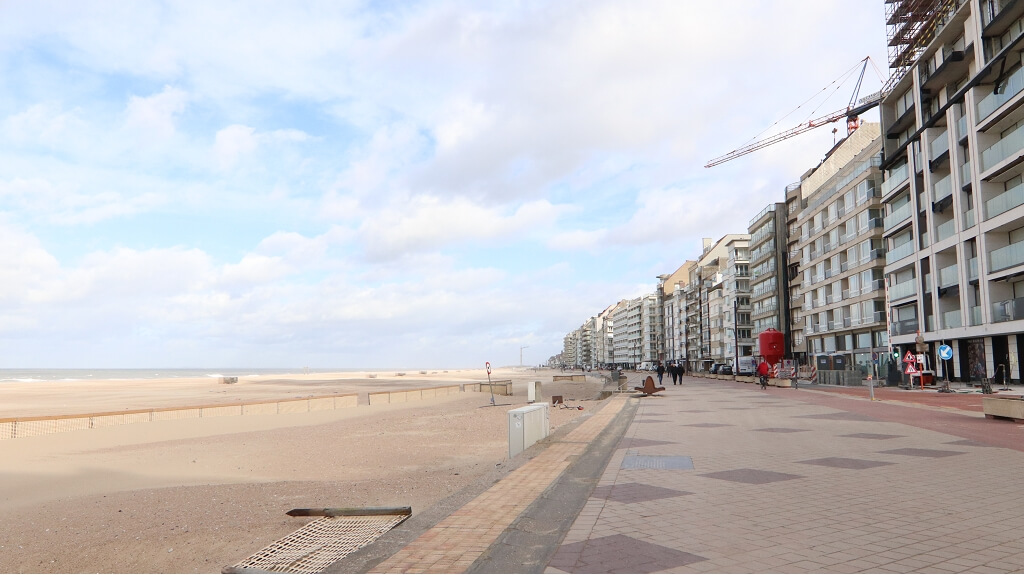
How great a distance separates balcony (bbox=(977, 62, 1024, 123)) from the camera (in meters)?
32.6

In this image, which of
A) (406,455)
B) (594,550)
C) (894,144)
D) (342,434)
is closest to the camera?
(594,550)

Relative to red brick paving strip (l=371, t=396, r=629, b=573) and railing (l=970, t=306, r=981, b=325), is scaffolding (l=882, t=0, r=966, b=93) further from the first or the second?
red brick paving strip (l=371, t=396, r=629, b=573)

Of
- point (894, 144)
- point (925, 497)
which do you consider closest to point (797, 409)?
point (925, 497)

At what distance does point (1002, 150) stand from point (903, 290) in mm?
15586

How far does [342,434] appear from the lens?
18.2 meters

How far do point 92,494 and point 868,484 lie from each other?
420 inches

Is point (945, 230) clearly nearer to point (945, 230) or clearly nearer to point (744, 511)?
point (945, 230)

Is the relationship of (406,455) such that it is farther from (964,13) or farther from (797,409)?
(964,13)

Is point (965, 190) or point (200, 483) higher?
point (965, 190)

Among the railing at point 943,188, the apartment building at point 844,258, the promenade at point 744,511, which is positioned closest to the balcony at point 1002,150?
the railing at point 943,188

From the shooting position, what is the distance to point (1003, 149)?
33.9 meters

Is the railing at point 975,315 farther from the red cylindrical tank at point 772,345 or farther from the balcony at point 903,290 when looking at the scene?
the red cylindrical tank at point 772,345

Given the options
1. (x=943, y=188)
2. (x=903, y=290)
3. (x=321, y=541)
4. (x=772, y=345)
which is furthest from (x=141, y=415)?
(x=903, y=290)

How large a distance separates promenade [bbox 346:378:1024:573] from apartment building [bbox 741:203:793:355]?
73114 millimetres
